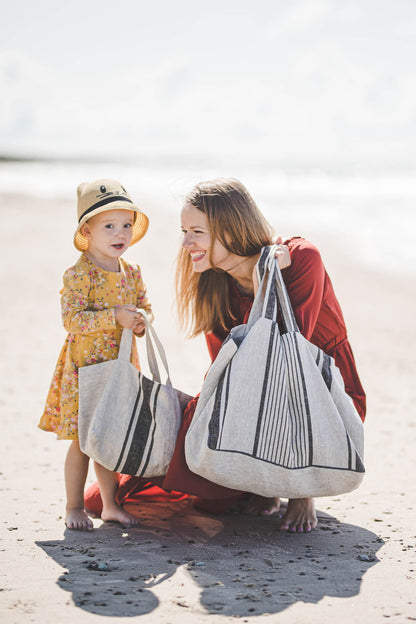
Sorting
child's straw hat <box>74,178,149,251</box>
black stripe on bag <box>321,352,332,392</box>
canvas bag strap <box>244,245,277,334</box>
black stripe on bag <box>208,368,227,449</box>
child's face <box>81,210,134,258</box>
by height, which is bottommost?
black stripe on bag <box>208,368,227,449</box>

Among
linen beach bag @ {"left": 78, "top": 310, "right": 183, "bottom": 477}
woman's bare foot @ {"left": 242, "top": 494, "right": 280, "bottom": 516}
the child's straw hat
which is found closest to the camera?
linen beach bag @ {"left": 78, "top": 310, "right": 183, "bottom": 477}

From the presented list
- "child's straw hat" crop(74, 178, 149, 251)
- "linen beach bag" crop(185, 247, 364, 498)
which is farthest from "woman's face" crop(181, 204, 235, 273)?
"linen beach bag" crop(185, 247, 364, 498)

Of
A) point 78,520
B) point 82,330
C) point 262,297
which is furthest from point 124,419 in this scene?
point 262,297

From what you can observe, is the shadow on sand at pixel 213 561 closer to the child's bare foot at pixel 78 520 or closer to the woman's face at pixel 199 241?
the child's bare foot at pixel 78 520

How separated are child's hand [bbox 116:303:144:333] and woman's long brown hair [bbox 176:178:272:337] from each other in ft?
1.35

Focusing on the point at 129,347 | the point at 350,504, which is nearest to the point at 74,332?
the point at 129,347

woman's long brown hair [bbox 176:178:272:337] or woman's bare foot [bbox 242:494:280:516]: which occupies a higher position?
woman's long brown hair [bbox 176:178:272:337]

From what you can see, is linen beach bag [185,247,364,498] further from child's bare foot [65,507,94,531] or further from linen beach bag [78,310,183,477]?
child's bare foot [65,507,94,531]

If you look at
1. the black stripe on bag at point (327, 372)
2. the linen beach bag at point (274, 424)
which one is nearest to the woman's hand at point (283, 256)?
the linen beach bag at point (274, 424)

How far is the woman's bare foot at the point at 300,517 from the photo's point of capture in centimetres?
317

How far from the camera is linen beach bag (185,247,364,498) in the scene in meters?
2.72

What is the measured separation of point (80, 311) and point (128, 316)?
0.70 ft

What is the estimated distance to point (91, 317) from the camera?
3.09 m

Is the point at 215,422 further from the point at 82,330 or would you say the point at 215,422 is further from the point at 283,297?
the point at 82,330
